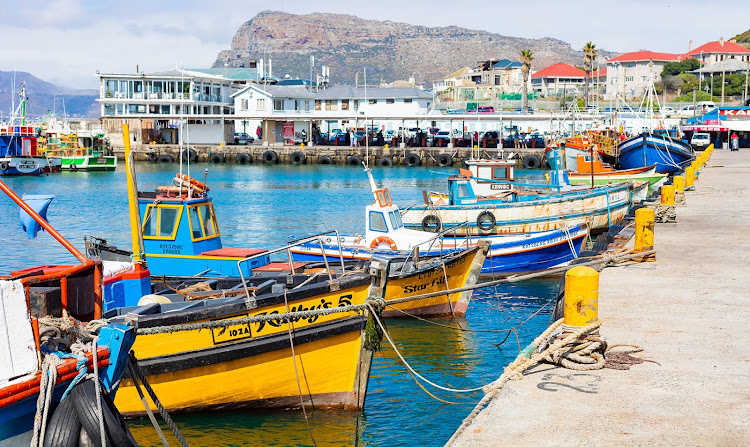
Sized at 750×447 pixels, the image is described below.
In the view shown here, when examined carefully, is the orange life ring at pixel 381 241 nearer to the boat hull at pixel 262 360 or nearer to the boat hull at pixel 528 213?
the boat hull at pixel 528 213

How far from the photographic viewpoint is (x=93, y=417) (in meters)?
6.51

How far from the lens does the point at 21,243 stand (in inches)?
1283

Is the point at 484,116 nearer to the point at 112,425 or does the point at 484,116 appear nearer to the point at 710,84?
the point at 710,84

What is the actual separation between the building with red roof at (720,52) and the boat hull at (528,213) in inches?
5106

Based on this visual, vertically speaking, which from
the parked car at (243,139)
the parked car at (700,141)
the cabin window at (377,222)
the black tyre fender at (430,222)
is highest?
the parked car at (243,139)

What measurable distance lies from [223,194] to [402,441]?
44.0 m

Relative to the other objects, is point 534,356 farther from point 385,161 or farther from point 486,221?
point 385,161

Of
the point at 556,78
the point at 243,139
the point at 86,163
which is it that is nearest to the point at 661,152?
the point at 86,163

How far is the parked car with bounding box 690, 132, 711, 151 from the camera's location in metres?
72.3

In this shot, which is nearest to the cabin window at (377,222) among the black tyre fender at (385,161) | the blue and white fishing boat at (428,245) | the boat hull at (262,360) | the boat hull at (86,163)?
the blue and white fishing boat at (428,245)

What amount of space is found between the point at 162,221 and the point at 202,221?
79 cm

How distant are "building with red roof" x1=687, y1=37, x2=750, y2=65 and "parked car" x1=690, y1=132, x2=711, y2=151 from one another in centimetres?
7741

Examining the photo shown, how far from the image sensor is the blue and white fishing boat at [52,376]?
637cm

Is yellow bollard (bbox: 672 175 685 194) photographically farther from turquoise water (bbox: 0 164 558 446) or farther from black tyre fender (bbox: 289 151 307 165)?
black tyre fender (bbox: 289 151 307 165)
